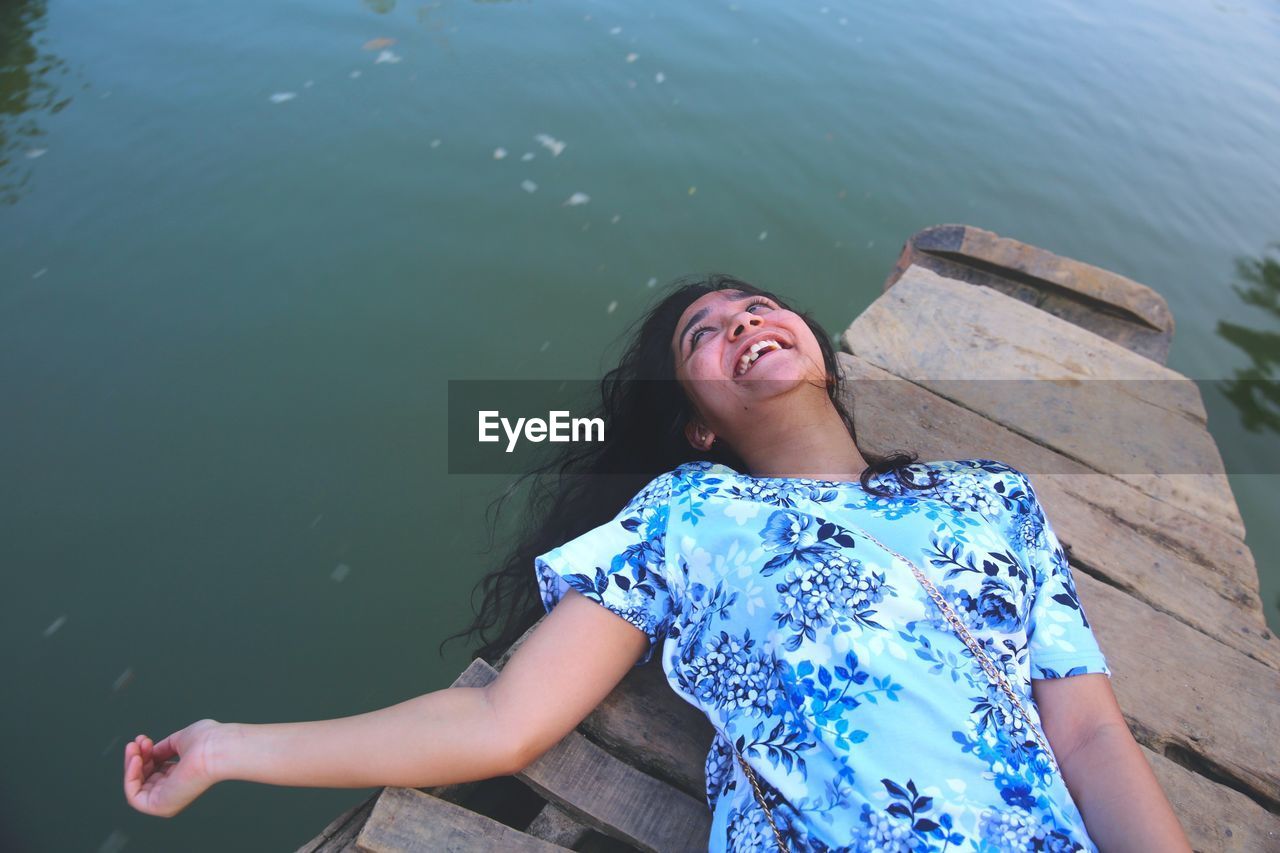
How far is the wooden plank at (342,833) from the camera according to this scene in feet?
5.47

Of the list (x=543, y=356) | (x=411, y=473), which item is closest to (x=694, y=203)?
(x=543, y=356)

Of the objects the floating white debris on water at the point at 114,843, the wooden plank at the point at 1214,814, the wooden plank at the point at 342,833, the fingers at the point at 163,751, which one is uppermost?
the wooden plank at the point at 1214,814

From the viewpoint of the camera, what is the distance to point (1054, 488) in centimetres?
262

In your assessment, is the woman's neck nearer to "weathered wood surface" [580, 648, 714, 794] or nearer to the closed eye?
the closed eye

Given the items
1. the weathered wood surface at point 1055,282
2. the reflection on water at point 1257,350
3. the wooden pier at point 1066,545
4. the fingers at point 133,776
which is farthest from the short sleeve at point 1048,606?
the reflection on water at point 1257,350

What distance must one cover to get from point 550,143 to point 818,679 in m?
4.28

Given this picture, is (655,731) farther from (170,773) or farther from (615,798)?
(170,773)

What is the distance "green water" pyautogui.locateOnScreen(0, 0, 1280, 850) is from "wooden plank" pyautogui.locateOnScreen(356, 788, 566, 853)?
1063 mm

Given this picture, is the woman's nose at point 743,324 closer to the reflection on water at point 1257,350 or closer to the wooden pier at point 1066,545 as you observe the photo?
the wooden pier at point 1066,545

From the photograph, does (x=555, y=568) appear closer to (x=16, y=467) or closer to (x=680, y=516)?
(x=680, y=516)

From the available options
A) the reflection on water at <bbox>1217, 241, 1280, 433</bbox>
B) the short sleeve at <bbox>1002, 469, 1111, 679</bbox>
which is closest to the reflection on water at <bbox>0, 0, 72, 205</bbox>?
the short sleeve at <bbox>1002, 469, 1111, 679</bbox>

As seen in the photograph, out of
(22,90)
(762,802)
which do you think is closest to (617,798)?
(762,802)

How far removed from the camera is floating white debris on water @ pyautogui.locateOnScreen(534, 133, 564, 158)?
16.6 ft

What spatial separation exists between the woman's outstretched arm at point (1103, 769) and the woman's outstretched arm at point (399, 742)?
926 mm
